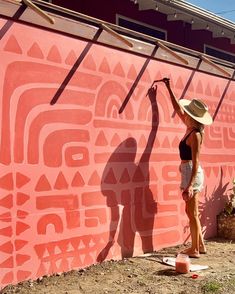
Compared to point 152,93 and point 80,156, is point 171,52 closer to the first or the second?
point 152,93

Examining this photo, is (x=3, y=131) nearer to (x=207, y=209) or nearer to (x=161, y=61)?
(x=161, y=61)

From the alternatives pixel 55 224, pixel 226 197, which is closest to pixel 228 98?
pixel 226 197

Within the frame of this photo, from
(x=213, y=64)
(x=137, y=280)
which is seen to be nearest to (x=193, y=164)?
(x=137, y=280)

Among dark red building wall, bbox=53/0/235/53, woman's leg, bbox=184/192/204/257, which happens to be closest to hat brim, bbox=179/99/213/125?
woman's leg, bbox=184/192/204/257

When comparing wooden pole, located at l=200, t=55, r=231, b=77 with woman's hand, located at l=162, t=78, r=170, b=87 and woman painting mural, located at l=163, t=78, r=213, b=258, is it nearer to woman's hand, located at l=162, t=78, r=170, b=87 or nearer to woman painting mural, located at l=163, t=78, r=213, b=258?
woman's hand, located at l=162, t=78, r=170, b=87

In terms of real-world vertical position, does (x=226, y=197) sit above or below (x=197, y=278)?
above

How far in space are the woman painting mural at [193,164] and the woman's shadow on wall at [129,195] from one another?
1.54 feet

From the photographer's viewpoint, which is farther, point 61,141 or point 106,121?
point 106,121

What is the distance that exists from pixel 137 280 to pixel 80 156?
1.48 meters

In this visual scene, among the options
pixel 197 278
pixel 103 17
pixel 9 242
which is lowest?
pixel 197 278

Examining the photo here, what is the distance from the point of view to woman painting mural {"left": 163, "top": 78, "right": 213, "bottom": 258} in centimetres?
627

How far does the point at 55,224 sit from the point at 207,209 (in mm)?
3229

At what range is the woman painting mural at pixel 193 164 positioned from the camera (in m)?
6.27

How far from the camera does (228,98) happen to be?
333 inches
